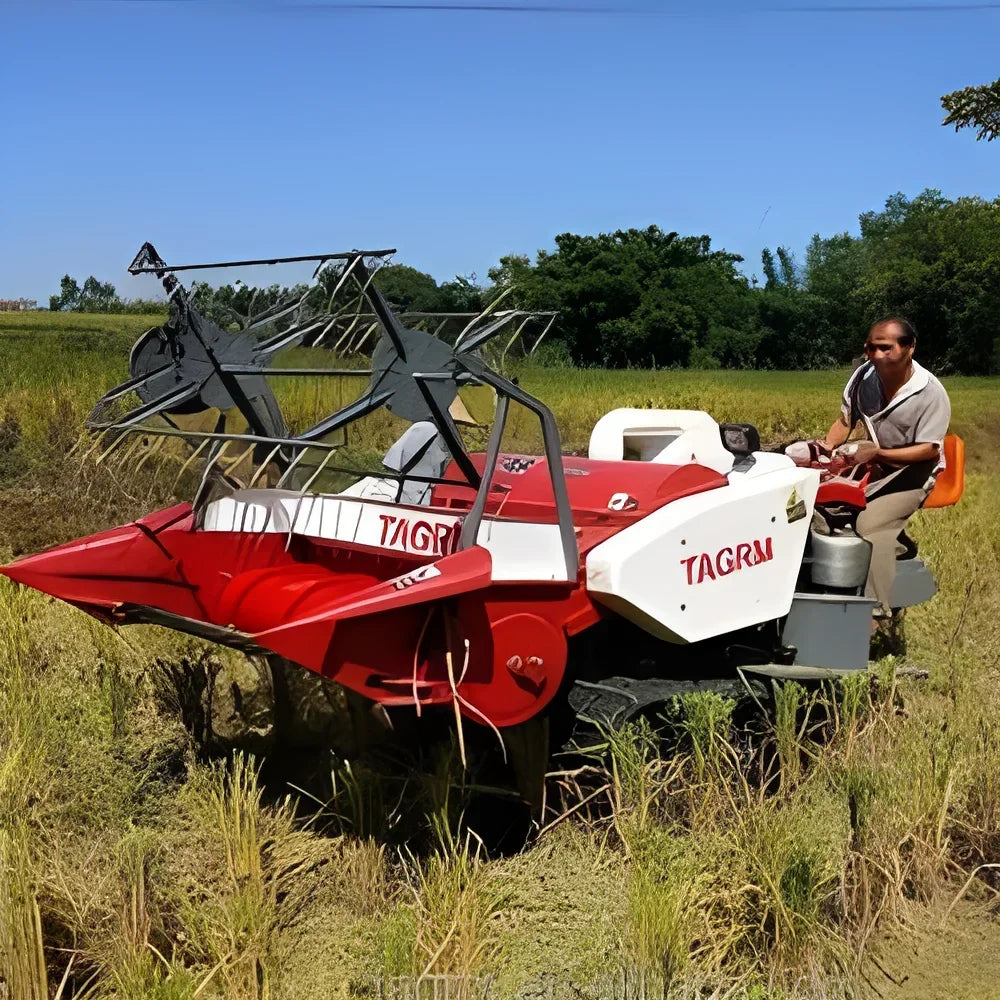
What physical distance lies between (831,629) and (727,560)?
65 cm

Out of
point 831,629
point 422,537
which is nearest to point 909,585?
point 831,629

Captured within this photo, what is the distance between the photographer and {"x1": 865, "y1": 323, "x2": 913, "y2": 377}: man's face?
4.75m

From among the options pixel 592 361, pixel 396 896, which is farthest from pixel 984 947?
pixel 592 361

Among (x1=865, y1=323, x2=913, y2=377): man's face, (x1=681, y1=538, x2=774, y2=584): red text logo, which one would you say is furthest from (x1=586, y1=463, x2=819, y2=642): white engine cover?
(x1=865, y1=323, x2=913, y2=377): man's face

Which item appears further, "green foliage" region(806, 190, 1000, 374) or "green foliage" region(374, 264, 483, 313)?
"green foliage" region(806, 190, 1000, 374)

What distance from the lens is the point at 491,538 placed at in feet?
11.1

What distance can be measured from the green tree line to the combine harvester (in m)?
26.7

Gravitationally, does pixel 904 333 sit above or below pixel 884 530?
above

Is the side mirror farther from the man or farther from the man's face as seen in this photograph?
the man's face

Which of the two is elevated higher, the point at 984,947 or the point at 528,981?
the point at 528,981

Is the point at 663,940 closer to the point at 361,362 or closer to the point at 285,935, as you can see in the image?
the point at 285,935

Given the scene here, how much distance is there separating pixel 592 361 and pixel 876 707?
3300 cm

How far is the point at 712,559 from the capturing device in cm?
362

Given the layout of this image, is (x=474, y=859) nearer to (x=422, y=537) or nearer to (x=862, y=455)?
(x=422, y=537)
